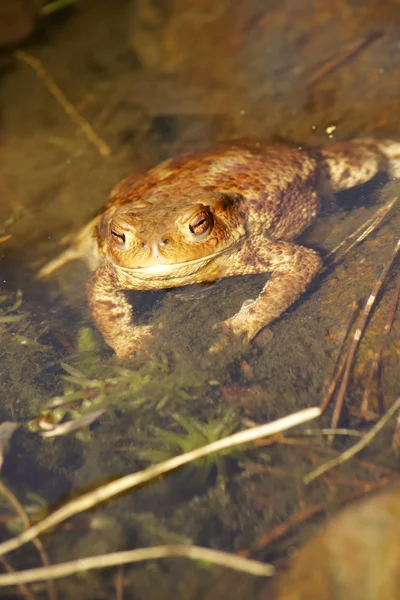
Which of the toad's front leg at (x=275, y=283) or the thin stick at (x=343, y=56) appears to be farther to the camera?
the thin stick at (x=343, y=56)

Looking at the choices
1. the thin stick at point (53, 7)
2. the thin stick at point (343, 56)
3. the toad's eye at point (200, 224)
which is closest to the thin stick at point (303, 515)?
the toad's eye at point (200, 224)

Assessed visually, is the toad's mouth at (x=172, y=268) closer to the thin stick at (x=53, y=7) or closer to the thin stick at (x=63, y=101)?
the thin stick at (x=63, y=101)

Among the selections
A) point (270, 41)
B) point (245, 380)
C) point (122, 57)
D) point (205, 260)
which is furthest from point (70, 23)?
point (245, 380)

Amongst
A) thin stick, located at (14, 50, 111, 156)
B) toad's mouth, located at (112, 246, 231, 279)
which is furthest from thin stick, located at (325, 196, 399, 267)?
thin stick, located at (14, 50, 111, 156)

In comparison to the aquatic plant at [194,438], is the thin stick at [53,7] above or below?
above

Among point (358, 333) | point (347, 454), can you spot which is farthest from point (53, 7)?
point (347, 454)

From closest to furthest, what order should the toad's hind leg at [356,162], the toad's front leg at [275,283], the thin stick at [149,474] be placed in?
the thin stick at [149,474]
the toad's front leg at [275,283]
the toad's hind leg at [356,162]

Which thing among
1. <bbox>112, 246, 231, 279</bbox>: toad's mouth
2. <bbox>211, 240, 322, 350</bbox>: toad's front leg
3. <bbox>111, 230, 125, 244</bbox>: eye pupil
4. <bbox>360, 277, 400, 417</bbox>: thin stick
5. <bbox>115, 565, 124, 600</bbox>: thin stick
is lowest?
<bbox>360, 277, 400, 417</bbox>: thin stick

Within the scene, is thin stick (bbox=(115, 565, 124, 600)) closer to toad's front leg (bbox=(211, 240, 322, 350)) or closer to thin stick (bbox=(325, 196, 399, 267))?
toad's front leg (bbox=(211, 240, 322, 350))
